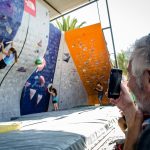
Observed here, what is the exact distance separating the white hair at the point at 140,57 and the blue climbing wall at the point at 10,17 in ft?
16.3

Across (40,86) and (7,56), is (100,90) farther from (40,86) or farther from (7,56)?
(7,56)

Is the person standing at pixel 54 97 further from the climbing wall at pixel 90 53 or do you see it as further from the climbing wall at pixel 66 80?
the climbing wall at pixel 90 53

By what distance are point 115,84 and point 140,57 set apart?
13.6 inches

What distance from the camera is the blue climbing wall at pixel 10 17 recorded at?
17.4 feet

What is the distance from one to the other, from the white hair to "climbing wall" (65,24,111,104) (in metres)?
7.81

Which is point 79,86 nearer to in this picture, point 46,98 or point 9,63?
point 46,98

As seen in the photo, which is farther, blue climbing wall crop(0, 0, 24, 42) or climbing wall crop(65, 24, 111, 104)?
climbing wall crop(65, 24, 111, 104)

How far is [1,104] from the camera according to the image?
19.3 feet

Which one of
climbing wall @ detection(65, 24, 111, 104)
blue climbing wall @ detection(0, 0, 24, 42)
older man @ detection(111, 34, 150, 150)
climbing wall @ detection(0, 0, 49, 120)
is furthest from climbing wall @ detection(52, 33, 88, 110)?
older man @ detection(111, 34, 150, 150)

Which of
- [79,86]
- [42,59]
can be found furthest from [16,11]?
[79,86]

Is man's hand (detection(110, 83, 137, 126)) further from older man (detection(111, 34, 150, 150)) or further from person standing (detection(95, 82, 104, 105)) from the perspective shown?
person standing (detection(95, 82, 104, 105))

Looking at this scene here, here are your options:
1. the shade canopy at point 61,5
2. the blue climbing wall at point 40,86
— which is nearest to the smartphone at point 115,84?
the blue climbing wall at point 40,86

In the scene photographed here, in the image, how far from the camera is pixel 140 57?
733 mm

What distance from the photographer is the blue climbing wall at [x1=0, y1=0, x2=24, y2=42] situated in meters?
5.31
